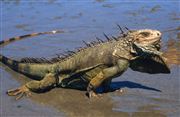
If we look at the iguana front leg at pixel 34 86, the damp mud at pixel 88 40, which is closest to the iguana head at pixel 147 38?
the damp mud at pixel 88 40

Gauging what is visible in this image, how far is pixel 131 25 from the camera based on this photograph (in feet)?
35.4

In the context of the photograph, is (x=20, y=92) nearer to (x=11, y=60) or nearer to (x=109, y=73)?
(x=11, y=60)

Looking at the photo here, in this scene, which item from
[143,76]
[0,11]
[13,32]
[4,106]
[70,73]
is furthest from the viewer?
A: [0,11]

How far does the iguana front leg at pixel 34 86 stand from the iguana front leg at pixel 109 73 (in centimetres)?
79

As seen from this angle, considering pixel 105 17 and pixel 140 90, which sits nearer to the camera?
pixel 140 90

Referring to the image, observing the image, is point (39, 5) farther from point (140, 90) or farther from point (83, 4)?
point (140, 90)

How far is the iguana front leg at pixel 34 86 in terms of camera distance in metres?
6.62

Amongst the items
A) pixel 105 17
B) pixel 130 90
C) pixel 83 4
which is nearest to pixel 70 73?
pixel 130 90

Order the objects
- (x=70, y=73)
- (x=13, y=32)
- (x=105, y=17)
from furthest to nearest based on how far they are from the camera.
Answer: (x=105, y=17) < (x=13, y=32) < (x=70, y=73)

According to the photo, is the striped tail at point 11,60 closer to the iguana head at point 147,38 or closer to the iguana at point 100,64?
the iguana at point 100,64

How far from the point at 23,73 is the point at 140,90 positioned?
7.35 ft

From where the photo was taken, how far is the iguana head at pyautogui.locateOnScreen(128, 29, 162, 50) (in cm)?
593

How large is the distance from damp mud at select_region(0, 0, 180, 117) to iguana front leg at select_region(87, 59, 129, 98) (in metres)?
0.26

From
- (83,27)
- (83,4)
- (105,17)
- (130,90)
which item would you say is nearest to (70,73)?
(130,90)
